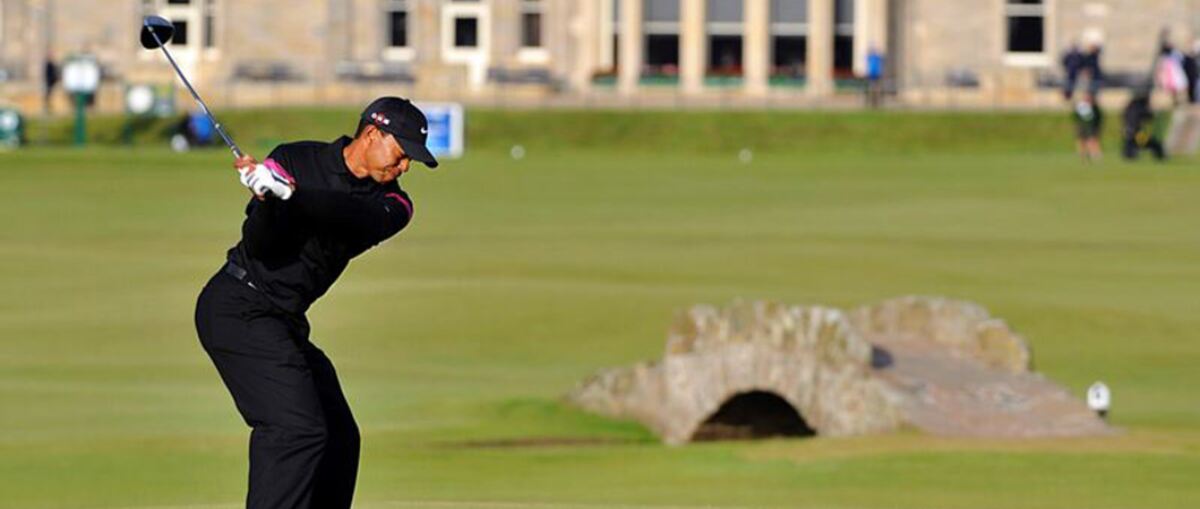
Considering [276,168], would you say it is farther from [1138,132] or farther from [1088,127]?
[1138,132]

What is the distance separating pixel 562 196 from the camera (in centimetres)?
5084

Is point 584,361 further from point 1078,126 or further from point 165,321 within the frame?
point 1078,126

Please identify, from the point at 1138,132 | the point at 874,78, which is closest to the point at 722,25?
the point at 874,78

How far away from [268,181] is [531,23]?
72095 millimetres

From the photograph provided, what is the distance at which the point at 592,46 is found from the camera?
82000 millimetres

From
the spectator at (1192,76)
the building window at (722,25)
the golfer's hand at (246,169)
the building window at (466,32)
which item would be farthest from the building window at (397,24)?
the golfer's hand at (246,169)

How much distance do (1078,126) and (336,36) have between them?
2789cm

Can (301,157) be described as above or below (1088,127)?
above

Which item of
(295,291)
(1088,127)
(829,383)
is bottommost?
(829,383)

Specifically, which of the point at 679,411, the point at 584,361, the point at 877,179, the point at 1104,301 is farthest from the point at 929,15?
the point at 679,411

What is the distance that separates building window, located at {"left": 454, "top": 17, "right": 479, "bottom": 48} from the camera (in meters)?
84.1

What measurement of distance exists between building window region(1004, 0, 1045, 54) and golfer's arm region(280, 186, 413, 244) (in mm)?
71410

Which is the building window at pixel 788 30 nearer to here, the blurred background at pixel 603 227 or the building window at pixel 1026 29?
the blurred background at pixel 603 227

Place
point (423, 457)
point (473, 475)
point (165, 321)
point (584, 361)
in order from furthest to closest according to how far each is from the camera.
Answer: point (165, 321) < point (584, 361) < point (423, 457) < point (473, 475)
